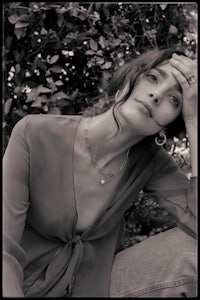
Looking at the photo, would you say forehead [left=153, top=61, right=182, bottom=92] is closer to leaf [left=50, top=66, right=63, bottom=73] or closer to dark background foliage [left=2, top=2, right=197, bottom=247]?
dark background foliage [left=2, top=2, right=197, bottom=247]

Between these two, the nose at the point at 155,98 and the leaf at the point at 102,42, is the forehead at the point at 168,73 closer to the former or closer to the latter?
the nose at the point at 155,98

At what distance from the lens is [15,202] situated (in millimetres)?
1986

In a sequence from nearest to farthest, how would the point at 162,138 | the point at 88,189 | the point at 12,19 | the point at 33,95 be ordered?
the point at 88,189 → the point at 162,138 → the point at 12,19 → the point at 33,95

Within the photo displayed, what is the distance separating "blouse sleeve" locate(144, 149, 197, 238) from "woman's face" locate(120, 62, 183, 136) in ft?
0.84

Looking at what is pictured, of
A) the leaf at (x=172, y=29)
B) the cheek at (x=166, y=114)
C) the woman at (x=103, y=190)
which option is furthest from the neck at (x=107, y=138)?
the leaf at (x=172, y=29)

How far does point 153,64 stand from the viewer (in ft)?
7.18

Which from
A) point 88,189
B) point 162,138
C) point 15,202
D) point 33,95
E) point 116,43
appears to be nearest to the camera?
point 15,202

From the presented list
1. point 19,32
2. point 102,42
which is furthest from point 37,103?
point 102,42

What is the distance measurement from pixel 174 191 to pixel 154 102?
17.8 inches

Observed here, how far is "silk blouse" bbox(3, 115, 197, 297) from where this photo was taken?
1.99 m

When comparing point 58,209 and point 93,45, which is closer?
point 58,209

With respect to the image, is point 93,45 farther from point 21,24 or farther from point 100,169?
point 100,169

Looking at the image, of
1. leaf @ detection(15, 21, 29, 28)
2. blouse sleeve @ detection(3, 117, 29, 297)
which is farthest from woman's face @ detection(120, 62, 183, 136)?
leaf @ detection(15, 21, 29, 28)

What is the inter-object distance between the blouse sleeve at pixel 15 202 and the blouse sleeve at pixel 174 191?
2.05 feet
